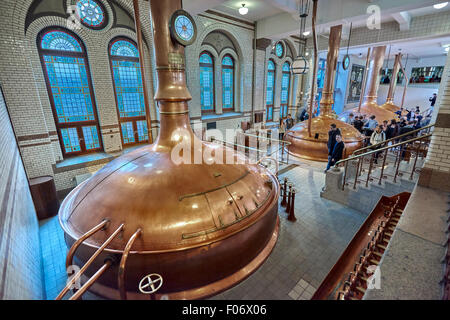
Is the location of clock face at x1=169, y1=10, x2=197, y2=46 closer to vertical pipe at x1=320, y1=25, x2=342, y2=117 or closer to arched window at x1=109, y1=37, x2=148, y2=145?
arched window at x1=109, y1=37, x2=148, y2=145

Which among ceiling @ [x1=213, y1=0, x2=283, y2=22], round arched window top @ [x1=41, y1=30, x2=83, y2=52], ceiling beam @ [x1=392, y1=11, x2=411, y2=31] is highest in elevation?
ceiling @ [x1=213, y1=0, x2=283, y2=22]

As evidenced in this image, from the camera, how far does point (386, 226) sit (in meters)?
3.61

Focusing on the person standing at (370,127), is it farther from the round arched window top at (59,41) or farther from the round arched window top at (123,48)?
the round arched window top at (59,41)

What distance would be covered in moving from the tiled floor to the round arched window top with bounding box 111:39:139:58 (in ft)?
17.2

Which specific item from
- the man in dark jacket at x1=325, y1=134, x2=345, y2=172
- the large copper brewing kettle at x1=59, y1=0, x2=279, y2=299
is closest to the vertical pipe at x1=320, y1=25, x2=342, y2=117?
the man in dark jacket at x1=325, y1=134, x2=345, y2=172

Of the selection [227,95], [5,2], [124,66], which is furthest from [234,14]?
[5,2]

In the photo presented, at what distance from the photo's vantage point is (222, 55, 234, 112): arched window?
33.4 ft

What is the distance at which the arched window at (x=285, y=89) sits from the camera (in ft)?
43.6

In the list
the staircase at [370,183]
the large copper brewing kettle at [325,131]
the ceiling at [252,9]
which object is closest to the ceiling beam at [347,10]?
the ceiling at [252,9]

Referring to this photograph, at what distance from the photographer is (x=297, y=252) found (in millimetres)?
3562

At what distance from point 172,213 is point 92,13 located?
6.76 metres

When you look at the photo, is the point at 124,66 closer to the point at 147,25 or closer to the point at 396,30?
the point at 147,25

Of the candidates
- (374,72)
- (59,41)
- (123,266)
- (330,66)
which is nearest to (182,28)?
(123,266)
